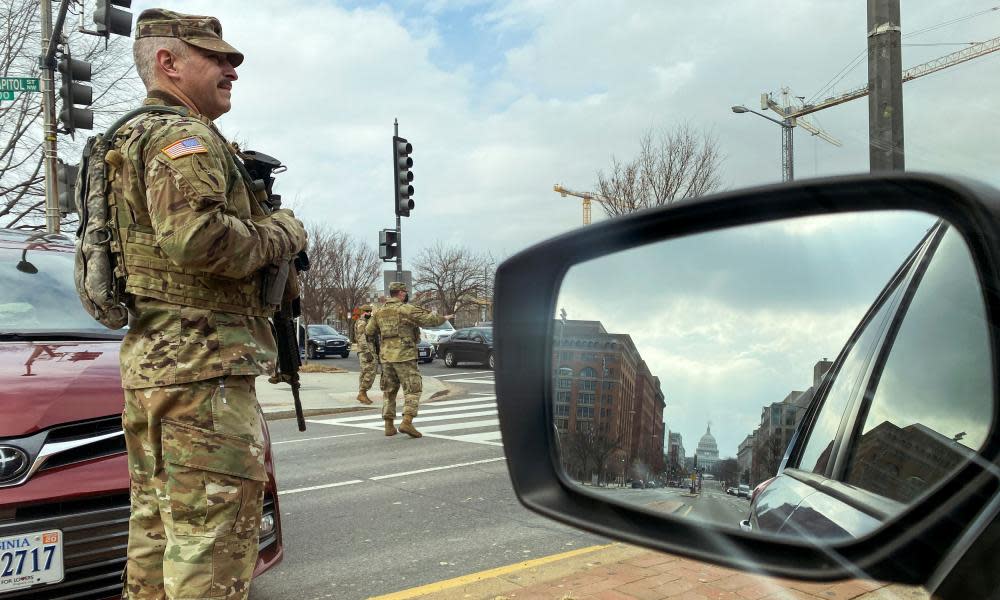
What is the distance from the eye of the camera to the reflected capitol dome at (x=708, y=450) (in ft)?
3.21

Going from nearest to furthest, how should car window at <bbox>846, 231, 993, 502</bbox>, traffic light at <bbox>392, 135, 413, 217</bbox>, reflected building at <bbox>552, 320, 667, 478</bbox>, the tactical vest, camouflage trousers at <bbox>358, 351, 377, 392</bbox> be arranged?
car window at <bbox>846, 231, 993, 502</bbox> < reflected building at <bbox>552, 320, 667, 478</bbox> < the tactical vest < camouflage trousers at <bbox>358, 351, 377, 392</bbox> < traffic light at <bbox>392, 135, 413, 217</bbox>

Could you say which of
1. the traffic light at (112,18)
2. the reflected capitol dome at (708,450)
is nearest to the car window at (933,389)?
the reflected capitol dome at (708,450)

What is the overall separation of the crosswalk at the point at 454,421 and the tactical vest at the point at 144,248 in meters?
6.22

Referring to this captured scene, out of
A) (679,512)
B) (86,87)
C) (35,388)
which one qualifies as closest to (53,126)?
(86,87)

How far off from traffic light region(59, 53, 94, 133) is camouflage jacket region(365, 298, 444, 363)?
4.44m

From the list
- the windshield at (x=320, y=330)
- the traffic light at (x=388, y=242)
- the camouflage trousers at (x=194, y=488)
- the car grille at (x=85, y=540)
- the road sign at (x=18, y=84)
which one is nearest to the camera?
the camouflage trousers at (x=194, y=488)

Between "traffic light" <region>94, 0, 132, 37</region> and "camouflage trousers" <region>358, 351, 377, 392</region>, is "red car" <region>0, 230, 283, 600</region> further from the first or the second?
"camouflage trousers" <region>358, 351, 377, 392</region>

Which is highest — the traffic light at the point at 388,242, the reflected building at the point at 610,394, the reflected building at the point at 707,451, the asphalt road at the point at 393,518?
the traffic light at the point at 388,242

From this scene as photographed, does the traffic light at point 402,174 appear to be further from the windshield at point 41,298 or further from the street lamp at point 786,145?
the street lamp at point 786,145

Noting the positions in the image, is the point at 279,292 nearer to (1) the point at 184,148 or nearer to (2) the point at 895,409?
(1) the point at 184,148

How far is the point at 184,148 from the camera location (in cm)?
237

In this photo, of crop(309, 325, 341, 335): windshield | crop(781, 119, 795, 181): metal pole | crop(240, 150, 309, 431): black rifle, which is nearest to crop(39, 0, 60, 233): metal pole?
crop(240, 150, 309, 431): black rifle

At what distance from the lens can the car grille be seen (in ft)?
8.33

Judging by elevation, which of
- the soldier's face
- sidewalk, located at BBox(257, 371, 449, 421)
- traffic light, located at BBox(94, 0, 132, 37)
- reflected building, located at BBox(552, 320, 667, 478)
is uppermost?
traffic light, located at BBox(94, 0, 132, 37)
